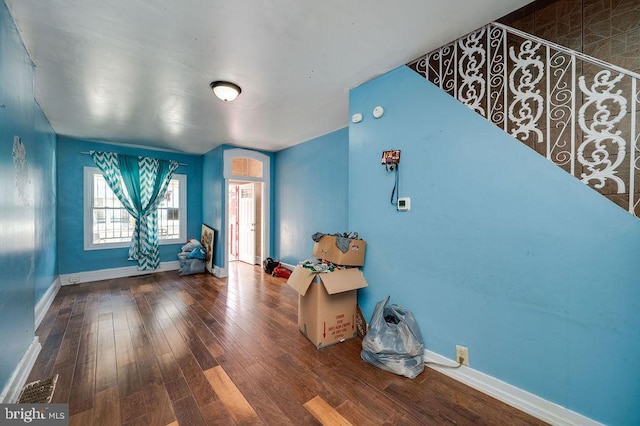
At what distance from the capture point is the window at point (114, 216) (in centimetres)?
439

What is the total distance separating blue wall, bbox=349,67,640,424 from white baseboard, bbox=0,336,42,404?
2594mm

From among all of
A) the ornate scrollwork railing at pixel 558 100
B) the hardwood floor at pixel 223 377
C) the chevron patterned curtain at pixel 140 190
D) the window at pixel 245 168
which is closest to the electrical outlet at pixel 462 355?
the hardwood floor at pixel 223 377

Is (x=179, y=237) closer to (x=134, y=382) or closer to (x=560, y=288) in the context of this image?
(x=134, y=382)

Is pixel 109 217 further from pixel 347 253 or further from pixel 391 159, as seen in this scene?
pixel 391 159

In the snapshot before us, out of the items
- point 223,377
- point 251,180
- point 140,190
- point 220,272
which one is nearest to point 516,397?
point 223,377

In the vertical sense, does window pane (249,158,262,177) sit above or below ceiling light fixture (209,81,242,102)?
below

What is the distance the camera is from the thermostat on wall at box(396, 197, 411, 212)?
82.9 inches

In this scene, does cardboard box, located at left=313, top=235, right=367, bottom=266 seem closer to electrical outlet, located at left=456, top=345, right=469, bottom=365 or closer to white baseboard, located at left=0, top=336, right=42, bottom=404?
electrical outlet, located at left=456, top=345, right=469, bottom=365

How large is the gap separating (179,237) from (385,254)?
189 inches

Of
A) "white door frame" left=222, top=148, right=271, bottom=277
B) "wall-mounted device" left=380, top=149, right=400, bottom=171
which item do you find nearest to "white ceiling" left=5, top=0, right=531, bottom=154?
"wall-mounted device" left=380, top=149, right=400, bottom=171

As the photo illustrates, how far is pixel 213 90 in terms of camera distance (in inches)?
100

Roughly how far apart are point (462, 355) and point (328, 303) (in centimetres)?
111

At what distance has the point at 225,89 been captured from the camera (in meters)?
2.42

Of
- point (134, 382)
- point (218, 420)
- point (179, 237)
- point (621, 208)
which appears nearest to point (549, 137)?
point (621, 208)
